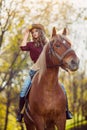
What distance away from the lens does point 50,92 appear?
26.4ft

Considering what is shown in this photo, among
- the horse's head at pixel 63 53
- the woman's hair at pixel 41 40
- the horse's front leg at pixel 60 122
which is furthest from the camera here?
the woman's hair at pixel 41 40

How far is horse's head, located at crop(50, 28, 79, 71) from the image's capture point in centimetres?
743

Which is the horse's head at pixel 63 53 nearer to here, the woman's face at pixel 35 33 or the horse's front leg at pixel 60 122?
the woman's face at pixel 35 33

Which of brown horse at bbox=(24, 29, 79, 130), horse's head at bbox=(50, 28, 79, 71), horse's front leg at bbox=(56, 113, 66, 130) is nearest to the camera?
horse's head at bbox=(50, 28, 79, 71)

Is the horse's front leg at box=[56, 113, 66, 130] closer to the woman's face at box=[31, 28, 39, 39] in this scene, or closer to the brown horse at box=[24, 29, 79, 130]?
the brown horse at box=[24, 29, 79, 130]

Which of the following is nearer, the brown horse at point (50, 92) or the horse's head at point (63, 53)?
the horse's head at point (63, 53)

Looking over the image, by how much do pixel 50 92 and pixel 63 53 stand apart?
0.91 meters

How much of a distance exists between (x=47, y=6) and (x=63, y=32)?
44.6 feet

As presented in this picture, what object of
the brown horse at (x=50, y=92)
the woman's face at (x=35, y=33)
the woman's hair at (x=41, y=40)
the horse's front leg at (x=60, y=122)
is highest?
the woman's face at (x=35, y=33)

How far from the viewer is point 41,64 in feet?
26.5

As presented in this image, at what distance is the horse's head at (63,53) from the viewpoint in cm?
743

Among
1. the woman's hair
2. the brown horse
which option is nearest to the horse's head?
the brown horse

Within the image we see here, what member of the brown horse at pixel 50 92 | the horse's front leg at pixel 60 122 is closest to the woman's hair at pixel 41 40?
the brown horse at pixel 50 92

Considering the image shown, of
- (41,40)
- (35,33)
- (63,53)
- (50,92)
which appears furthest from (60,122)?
(35,33)
